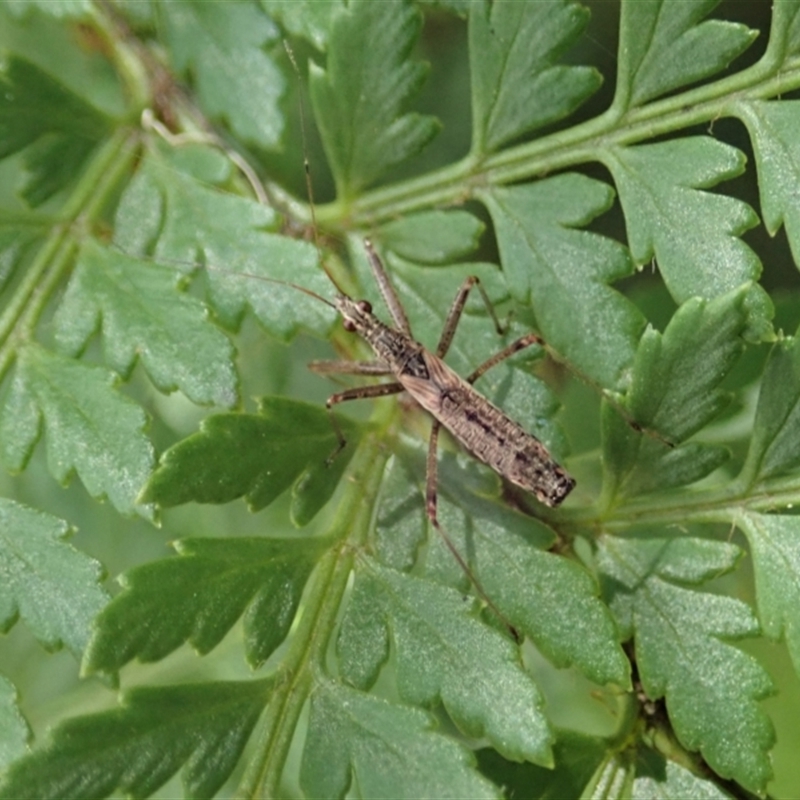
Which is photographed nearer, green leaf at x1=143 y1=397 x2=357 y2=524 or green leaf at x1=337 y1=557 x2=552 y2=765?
green leaf at x1=337 y1=557 x2=552 y2=765

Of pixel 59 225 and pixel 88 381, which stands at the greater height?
pixel 59 225

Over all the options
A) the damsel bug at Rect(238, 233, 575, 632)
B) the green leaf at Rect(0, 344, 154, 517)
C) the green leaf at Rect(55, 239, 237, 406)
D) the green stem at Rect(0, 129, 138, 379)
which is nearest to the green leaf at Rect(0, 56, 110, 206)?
the green stem at Rect(0, 129, 138, 379)

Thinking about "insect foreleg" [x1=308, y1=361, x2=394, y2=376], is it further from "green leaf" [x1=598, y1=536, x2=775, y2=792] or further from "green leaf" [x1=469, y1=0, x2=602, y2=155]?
"green leaf" [x1=598, y1=536, x2=775, y2=792]

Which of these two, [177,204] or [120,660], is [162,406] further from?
[120,660]

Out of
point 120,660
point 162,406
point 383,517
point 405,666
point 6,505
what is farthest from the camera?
point 162,406

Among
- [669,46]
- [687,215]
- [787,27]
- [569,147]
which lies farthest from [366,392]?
[787,27]

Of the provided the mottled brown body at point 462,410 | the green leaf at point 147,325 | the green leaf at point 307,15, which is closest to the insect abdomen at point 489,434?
the mottled brown body at point 462,410

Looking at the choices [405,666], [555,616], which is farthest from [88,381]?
[555,616]
